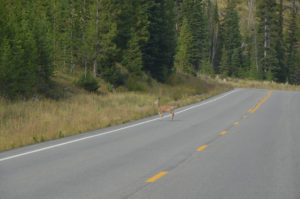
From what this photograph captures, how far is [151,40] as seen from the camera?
34.4 meters

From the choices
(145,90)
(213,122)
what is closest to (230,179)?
(213,122)

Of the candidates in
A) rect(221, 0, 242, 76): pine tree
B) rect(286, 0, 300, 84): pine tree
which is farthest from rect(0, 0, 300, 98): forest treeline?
rect(286, 0, 300, 84): pine tree

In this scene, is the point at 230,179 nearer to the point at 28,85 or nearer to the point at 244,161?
the point at 244,161

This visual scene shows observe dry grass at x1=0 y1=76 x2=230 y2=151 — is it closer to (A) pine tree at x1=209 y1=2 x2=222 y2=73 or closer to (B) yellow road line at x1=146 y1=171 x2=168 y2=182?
(B) yellow road line at x1=146 y1=171 x2=168 y2=182

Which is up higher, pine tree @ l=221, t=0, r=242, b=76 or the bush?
pine tree @ l=221, t=0, r=242, b=76

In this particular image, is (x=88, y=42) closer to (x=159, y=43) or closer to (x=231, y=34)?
(x=159, y=43)

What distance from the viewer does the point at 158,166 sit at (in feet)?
25.4

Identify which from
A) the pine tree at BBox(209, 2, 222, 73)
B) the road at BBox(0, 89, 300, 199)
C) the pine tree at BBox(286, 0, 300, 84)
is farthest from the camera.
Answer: the pine tree at BBox(209, 2, 222, 73)

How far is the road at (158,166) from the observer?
19.6ft

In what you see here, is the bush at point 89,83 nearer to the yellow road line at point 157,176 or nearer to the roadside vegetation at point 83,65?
the roadside vegetation at point 83,65

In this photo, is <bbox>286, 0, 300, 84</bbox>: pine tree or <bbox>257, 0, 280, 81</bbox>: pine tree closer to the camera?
<bbox>257, 0, 280, 81</bbox>: pine tree

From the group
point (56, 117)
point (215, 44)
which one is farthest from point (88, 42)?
point (215, 44)

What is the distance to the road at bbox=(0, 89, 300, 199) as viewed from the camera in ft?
19.6

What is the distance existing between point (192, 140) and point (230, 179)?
4.49m
